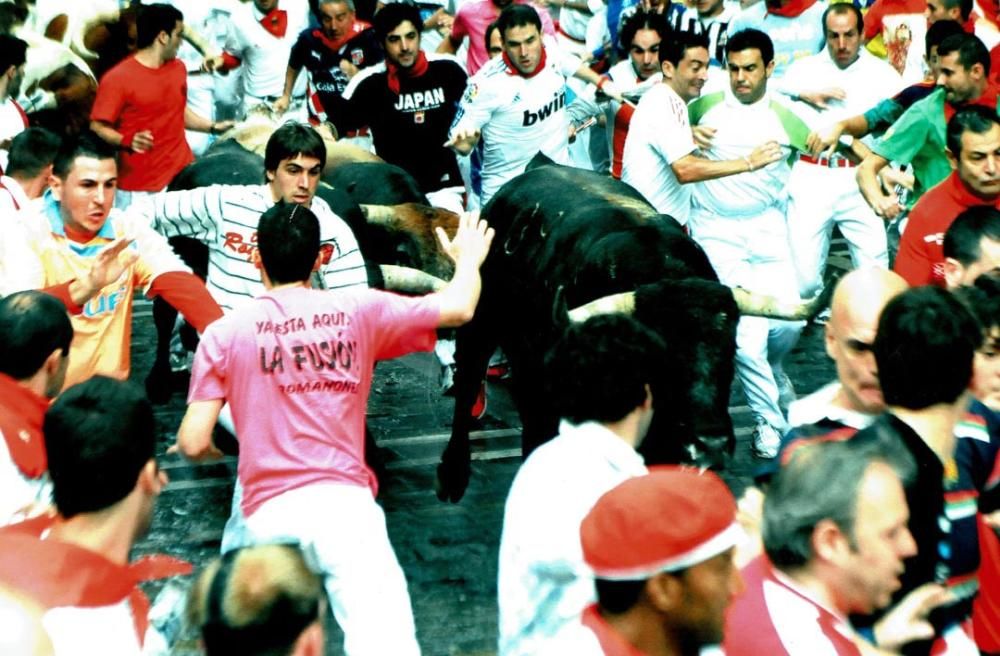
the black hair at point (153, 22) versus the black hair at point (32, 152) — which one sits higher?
the black hair at point (32, 152)

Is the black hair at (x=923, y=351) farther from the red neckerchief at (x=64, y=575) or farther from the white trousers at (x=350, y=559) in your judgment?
the red neckerchief at (x=64, y=575)

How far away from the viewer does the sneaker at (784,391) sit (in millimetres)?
9211

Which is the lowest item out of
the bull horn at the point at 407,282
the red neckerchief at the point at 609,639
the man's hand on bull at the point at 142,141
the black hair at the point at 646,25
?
the bull horn at the point at 407,282

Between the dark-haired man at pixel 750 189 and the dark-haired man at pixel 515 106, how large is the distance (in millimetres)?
1074

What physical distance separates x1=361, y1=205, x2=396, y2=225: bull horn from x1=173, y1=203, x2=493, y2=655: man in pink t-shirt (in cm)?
453

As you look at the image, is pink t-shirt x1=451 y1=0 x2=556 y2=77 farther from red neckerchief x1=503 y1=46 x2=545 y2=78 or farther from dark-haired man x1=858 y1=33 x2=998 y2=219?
dark-haired man x1=858 y1=33 x2=998 y2=219

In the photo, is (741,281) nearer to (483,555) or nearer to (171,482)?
(483,555)

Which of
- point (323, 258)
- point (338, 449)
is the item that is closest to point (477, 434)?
point (323, 258)

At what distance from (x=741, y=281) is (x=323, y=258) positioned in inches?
119

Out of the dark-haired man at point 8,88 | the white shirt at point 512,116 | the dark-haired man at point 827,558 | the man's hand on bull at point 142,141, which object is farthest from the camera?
the man's hand on bull at point 142,141

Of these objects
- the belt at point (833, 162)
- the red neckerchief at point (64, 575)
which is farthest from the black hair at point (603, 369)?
the belt at point (833, 162)

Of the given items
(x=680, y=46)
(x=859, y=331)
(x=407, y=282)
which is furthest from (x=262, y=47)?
(x=859, y=331)

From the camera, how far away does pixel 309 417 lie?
499 cm

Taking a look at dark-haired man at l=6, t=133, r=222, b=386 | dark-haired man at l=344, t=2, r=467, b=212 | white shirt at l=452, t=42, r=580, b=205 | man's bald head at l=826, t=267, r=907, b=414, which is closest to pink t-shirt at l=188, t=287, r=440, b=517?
dark-haired man at l=6, t=133, r=222, b=386
